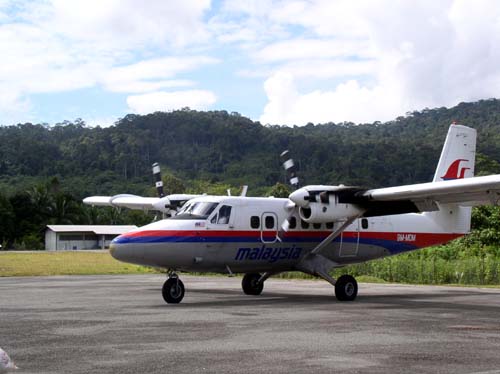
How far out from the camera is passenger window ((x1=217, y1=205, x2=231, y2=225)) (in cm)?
2003

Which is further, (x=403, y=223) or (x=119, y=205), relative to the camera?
(x=119, y=205)

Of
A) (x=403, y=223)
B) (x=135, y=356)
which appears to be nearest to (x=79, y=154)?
(x=403, y=223)

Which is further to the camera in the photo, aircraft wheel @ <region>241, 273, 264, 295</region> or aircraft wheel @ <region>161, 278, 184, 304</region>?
aircraft wheel @ <region>241, 273, 264, 295</region>

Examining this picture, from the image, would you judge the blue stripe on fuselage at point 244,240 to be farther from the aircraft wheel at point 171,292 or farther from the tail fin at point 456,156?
the tail fin at point 456,156

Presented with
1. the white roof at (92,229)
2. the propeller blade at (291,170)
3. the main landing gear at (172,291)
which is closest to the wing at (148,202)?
the propeller blade at (291,170)

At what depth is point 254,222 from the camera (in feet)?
68.0

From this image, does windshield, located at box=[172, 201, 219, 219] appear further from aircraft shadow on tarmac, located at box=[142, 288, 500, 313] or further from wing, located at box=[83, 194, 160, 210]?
wing, located at box=[83, 194, 160, 210]

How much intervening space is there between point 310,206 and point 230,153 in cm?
14689

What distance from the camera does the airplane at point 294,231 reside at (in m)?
18.7

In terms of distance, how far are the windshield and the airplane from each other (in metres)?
0.03

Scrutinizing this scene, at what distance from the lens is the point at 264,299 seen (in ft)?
68.1

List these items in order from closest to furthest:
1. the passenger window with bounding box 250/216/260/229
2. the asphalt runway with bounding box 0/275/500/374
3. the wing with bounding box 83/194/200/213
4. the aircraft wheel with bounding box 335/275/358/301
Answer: the asphalt runway with bounding box 0/275/500/374 < the aircraft wheel with bounding box 335/275/358/301 < the passenger window with bounding box 250/216/260/229 < the wing with bounding box 83/194/200/213

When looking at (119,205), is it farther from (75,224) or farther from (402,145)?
(402,145)

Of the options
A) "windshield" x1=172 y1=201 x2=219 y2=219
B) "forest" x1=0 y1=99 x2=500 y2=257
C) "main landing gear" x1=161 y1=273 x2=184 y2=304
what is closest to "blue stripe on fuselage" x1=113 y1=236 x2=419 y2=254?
"windshield" x1=172 y1=201 x2=219 y2=219
